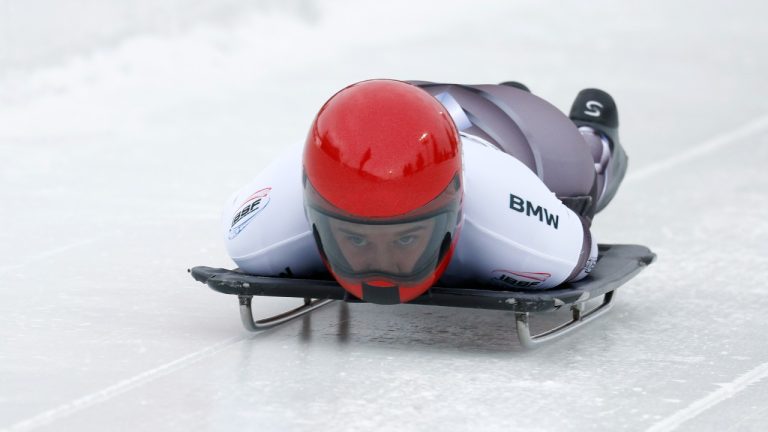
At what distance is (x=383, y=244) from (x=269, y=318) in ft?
2.72

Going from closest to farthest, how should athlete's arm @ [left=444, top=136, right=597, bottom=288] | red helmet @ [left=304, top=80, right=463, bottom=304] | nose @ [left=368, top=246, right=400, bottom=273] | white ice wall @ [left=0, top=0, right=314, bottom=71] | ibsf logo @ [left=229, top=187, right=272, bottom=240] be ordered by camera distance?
red helmet @ [left=304, top=80, right=463, bottom=304]
nose @ [left=368, top=246, right=400, bottom=273]
athlete's arm @ [left=444, top=136, right=597, bottom=288]
ibsf logo @ [left=229, top=187, right=272, bottom=240]
white ice wall @ [left=0, top=0, right=314, bottom=71]

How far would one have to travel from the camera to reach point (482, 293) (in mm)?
4152

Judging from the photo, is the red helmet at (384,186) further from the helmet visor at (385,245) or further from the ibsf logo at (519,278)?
the ibsf logo at (519,278)

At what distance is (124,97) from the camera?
8297 mm

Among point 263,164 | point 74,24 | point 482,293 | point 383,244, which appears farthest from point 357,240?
point 74,24

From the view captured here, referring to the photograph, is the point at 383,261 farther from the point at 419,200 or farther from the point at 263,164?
the point at 263,164

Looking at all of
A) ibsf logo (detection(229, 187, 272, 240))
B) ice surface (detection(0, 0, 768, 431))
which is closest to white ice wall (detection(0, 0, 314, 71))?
ice surface (detection(0, 0, 768, 431))

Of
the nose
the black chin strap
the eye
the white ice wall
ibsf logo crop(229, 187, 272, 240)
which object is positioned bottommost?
the black chin strap

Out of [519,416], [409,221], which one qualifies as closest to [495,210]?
[409,221]

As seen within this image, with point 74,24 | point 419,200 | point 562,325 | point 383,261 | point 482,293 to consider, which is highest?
point 74,24

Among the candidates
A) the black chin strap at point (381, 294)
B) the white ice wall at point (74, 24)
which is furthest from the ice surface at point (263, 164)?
the black chin strap at point (381, 294)

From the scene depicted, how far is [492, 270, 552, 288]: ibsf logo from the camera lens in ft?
13.9

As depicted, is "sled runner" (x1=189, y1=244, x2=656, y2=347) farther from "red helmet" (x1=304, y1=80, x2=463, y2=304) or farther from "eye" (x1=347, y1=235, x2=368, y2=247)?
"eye" (x1=347, y1=235, x2=368, y2=247)

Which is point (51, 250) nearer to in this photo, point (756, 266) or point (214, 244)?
point (214, 244)
